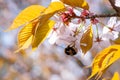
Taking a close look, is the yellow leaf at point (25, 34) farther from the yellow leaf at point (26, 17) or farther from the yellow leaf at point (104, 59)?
the yellow leaf at point (104, 59)

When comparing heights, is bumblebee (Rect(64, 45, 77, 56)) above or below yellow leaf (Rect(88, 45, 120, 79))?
below

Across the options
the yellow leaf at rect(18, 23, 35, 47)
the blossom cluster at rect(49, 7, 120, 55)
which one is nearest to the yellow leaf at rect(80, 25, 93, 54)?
the blossom cluster at rect(49, 7, 120, 55)

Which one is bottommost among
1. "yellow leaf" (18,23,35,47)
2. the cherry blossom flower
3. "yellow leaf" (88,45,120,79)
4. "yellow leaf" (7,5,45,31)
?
the cherry blossom flower

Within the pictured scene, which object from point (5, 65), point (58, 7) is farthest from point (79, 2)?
point (5, 65)

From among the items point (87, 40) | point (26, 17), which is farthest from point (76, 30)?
point (26, 17)

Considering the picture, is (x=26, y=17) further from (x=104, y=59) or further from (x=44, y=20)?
(x=104, y=59)

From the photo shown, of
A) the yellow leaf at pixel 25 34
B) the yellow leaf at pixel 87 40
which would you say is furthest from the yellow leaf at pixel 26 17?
the yellow leaf at pixel 87 40

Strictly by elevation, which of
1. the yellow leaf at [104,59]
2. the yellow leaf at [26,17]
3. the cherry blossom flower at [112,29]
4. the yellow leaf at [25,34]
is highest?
the yellow leaf at [26,17]

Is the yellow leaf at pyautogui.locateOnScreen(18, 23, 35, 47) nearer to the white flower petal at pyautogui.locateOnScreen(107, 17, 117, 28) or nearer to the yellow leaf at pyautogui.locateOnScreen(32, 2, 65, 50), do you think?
the yellow leaf at pyautogui.locateOnScreen(32, 2, 65, 50)

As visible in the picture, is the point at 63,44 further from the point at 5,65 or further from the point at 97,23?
the point at 5,65

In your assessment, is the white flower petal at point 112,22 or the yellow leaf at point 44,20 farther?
the white flower petal at point 112,22
